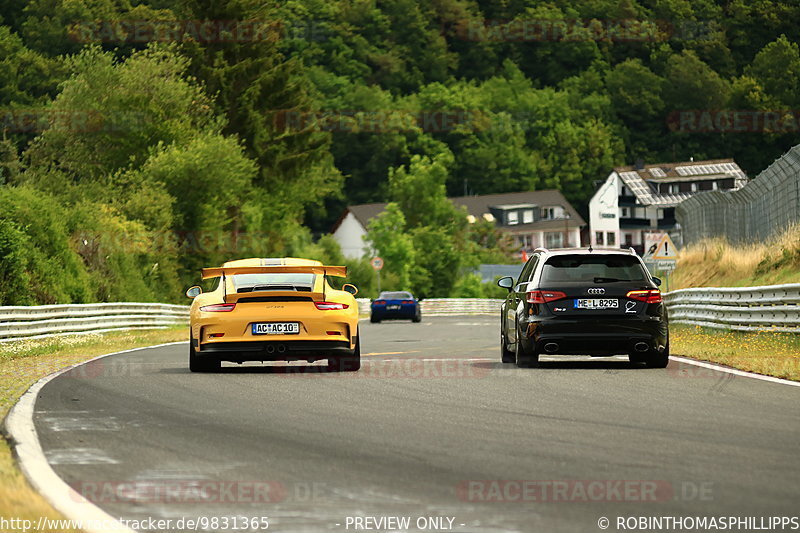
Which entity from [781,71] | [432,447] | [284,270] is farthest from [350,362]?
[781,71]

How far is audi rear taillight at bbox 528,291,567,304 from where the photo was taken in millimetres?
17062

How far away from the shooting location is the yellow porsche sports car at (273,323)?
1672cm

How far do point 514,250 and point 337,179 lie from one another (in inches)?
1265

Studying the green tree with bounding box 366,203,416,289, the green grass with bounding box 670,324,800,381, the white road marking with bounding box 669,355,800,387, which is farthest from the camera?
the green tree with bounding box 366,203,416,289

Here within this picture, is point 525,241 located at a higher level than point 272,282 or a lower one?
higher

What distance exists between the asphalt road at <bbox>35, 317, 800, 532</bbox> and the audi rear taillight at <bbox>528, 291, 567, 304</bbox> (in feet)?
4.20

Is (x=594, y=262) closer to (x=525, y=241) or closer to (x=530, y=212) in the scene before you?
(x=530, y=212)

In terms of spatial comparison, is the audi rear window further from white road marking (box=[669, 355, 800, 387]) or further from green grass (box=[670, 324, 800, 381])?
green grass (box=[670, 324, 800, 381])

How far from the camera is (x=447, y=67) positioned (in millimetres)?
141750

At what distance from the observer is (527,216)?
464 feet

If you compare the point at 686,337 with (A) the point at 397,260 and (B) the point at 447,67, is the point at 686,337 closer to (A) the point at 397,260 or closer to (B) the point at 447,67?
(A) the point at 397,260

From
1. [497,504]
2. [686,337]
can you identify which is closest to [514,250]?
[686,337]

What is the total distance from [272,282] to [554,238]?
128 meters

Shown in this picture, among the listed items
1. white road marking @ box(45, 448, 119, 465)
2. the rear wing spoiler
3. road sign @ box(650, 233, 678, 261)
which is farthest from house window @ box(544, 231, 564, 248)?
white road marking @ box(45, 448, 119, 465)
